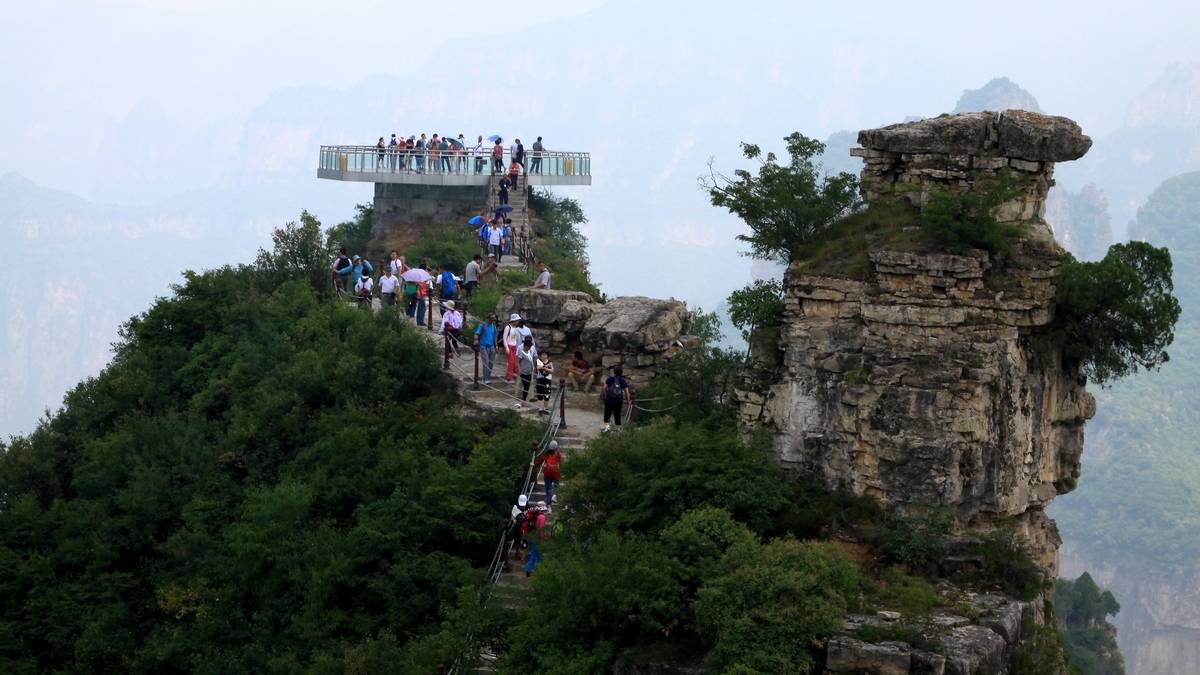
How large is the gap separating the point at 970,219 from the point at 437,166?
904 inches

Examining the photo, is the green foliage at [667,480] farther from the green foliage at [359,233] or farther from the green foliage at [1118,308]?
the green foliage at [359,233]

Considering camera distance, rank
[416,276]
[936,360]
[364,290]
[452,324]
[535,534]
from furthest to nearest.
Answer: [364,290] < [416,276] < [452,324] < [535,534] < [936,360]

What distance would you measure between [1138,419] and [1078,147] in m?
104

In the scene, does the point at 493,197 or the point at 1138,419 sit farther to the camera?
the point at 1138,419

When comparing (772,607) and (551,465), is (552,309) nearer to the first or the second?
(551,465)

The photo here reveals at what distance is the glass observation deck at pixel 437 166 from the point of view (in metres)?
43.1

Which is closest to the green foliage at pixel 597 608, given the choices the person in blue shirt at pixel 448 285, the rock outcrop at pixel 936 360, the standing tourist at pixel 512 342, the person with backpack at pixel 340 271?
the rock outcrop at pixel 936 360

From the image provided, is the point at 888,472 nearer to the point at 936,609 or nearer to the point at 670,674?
the point at 936,609

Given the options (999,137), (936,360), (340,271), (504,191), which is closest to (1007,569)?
(936,360)

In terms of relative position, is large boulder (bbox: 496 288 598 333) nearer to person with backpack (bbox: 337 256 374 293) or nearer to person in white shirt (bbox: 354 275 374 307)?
person in white shirt (bbox: 354 275 374 307)

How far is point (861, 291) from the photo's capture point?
22312 mm

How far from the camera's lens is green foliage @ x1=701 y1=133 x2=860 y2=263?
949 inches

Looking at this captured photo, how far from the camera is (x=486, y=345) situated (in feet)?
94.4

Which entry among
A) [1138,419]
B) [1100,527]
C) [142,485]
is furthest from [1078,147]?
[1138,419]
